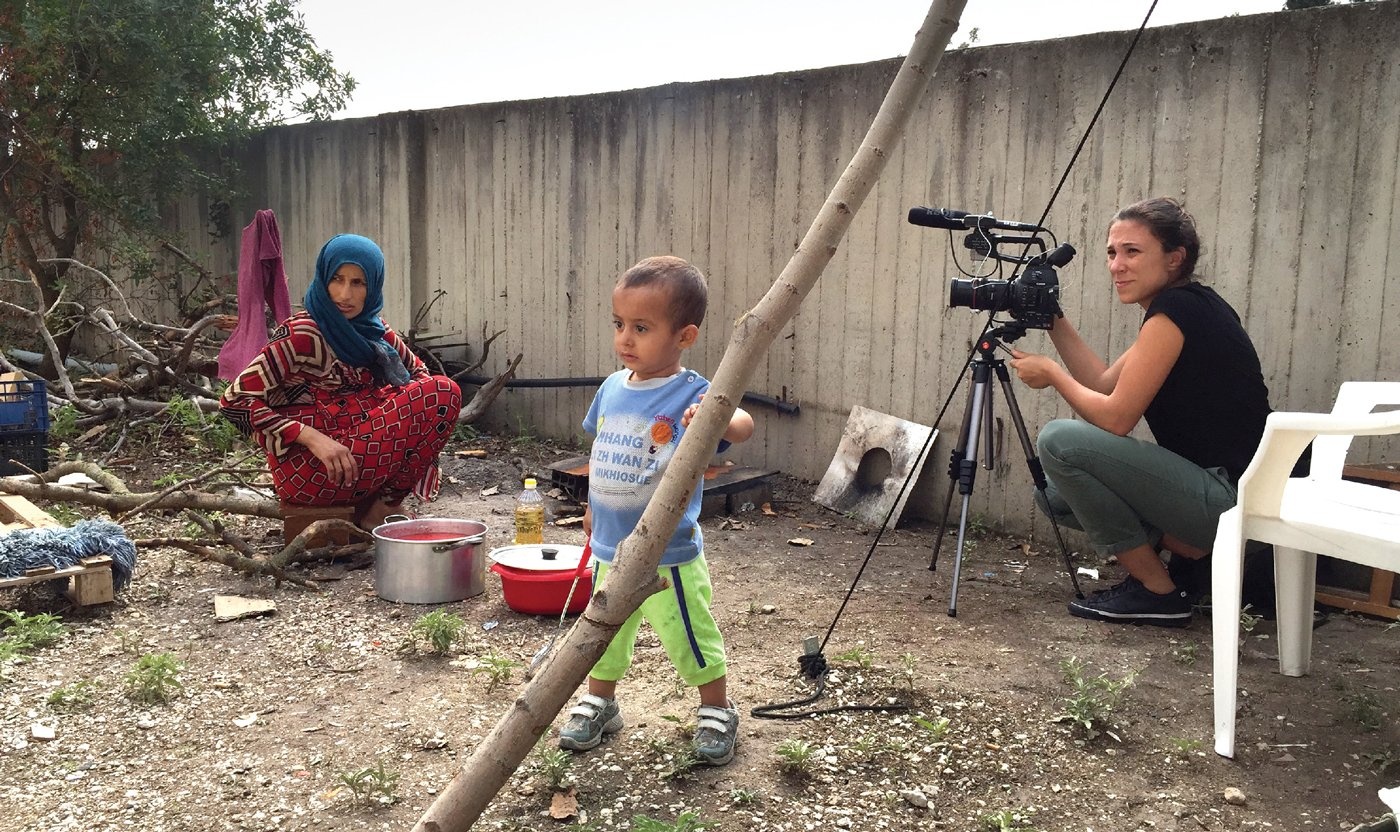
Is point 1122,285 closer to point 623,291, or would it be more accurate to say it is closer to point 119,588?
point 623,291

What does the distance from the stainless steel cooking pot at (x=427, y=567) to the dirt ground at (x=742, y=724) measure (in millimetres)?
59

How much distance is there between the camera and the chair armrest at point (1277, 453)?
8.58 feet

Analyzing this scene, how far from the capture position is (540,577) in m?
3.66

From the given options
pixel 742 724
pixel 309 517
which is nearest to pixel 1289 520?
pixel 742 724

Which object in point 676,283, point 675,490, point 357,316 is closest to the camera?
point 675,490

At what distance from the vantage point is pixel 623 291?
253 cm

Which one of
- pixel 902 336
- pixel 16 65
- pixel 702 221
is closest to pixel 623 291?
pixel 902 336

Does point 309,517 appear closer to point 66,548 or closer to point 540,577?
point 66,548

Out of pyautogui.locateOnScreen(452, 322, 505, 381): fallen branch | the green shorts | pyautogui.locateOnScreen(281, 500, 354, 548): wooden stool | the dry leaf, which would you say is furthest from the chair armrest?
pyautogui.locateOnScreen(452, 322, 505, 381): fallen branch

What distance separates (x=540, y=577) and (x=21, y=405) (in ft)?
11.4

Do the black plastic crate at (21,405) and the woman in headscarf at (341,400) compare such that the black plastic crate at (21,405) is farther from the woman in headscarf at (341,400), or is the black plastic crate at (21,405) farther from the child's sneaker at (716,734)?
the child's sneaker at (716,734)

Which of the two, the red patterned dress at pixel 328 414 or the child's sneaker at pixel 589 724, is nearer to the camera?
the child's sneaker at pixel 589 724

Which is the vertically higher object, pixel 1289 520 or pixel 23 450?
pixel 1289 520

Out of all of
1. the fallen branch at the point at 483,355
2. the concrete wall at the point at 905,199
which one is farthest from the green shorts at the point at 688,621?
the fallen branch at the point at 483,355
